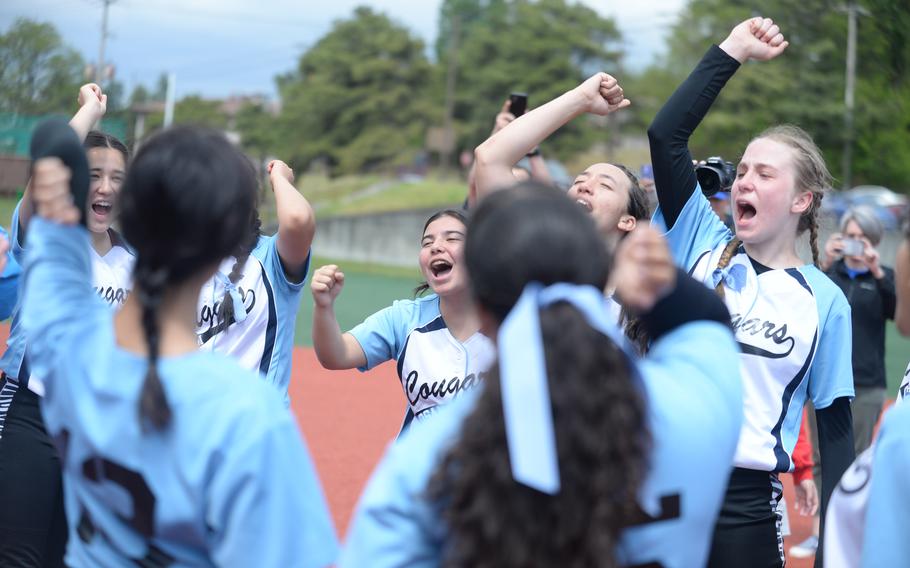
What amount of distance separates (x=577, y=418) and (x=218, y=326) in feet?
8.55

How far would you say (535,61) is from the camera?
46906 millimetres

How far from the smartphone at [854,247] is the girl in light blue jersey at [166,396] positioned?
5.43 meters

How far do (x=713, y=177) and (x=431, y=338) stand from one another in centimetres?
121

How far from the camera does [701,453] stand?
1.79 metres

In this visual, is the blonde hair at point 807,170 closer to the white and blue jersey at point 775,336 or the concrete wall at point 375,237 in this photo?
the white and blue jersey at point 775,336

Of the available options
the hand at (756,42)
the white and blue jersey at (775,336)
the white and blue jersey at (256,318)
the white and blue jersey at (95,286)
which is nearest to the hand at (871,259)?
the white and blue jersey at (775,336)

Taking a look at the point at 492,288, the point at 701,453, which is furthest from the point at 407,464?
the point at 701,453

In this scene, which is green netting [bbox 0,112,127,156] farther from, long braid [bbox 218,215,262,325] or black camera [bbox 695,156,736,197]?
black camera [bbox 695,156,736,197]

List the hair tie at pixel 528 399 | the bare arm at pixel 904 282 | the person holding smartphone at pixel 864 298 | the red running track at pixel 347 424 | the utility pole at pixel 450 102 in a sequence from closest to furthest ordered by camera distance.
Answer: the hair tie at pixel 528 399 < the bare arm at pixel 904 282 < the person holding smartphone at pixel 864 298 < the red running track at pixel 347 424 < the utility pole at pixel 450 102

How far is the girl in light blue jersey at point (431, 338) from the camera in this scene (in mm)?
3449

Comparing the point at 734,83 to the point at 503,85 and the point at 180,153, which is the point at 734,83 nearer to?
the point at 503,85

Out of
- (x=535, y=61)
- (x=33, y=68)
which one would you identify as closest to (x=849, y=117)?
(x=535, y=61)

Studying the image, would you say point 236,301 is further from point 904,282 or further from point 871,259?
point 871,259

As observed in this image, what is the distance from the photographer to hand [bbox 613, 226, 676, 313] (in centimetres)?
182
